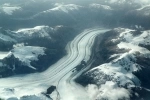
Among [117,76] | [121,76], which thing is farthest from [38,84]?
[121,76]

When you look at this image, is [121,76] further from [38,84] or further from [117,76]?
[38,84]

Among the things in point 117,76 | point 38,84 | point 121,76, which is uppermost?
point 117,76

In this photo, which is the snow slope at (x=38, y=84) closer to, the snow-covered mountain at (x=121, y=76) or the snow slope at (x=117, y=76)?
the snow-covered mountain at (x=121, y=76)

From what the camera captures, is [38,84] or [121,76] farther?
[38,84]

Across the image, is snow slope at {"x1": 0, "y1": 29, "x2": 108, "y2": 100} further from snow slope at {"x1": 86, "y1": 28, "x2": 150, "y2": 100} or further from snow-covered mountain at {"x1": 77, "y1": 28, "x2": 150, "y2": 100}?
snow slope at {"x1": 86, "y1": 28, "x2": 150, "y2": 100}

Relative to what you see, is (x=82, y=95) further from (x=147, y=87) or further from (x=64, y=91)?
(x=147, y=87)

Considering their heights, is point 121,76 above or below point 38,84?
above

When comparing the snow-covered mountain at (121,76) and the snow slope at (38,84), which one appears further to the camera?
the snow slope at (38,84)

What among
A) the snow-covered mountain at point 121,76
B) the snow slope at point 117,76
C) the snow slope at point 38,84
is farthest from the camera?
the snow slope at point 38,84

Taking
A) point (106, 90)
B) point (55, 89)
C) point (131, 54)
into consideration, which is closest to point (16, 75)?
point (55, 89)

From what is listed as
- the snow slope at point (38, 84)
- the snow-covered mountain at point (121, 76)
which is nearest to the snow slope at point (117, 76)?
the snow-covered mountain at point (121, 76)

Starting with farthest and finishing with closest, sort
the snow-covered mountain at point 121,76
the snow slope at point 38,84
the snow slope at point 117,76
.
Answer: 1. the snow slope at point 38,84
2. the snow-covered mountain at point 121,76
3. the snow slope at point 117,76
